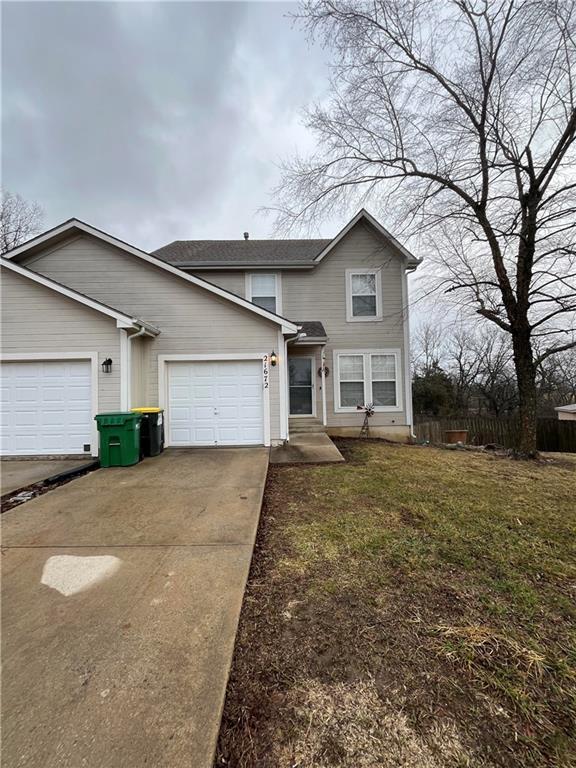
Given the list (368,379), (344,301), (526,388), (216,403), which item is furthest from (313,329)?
(526,388)

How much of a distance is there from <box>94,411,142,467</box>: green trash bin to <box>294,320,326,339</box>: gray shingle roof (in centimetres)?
541

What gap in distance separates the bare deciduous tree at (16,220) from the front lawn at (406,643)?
22.1 metres

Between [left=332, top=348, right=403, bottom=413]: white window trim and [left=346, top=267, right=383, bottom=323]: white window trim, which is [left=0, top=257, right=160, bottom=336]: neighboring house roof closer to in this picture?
[left=332, top=348, right=403, bottom=413]: white window trim

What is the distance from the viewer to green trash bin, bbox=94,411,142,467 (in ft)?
21.0

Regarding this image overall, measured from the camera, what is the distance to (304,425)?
1069 centimetres

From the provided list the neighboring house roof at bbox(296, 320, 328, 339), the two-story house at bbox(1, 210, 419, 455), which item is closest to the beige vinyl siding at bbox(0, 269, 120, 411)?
the two-story house at bbox(1, 210, 419, 455)

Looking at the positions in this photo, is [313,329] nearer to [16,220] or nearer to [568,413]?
[568,413]

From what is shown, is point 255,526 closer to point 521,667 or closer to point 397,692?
point 397,692

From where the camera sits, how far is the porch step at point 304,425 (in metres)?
10.5

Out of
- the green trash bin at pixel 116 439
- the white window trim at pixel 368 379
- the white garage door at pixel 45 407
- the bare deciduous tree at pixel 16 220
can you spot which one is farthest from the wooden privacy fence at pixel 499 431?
the bare deciduous tree at pixel 16 220

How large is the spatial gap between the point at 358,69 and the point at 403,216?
3.72 m

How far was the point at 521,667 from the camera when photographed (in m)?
1.89

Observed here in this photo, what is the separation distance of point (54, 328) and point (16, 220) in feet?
53.8

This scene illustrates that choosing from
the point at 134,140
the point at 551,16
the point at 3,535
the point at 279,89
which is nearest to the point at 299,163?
the point at 279,89
